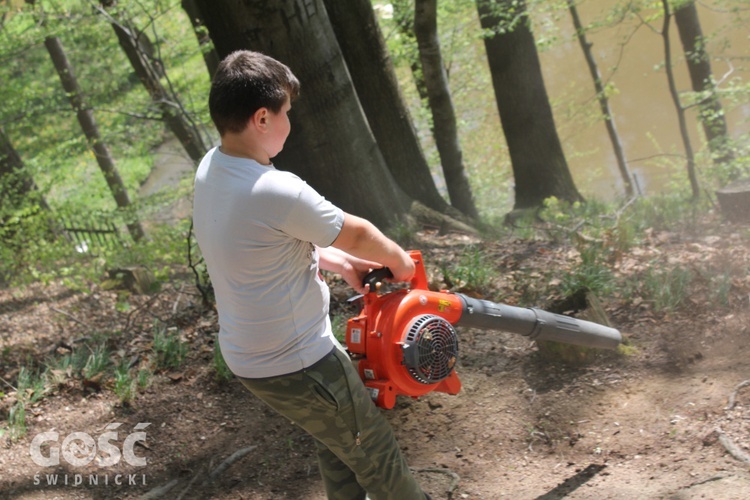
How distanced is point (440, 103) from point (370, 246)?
687 cm

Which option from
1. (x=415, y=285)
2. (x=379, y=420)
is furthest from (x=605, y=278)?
(x=379, y=420)

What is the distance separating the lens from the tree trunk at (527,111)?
970cm

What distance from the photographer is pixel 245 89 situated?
2199mm

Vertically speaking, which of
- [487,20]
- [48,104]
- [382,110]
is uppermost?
[48,104]

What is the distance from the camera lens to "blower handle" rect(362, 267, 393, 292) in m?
2.63

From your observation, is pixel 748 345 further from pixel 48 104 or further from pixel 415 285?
pixel 48 104

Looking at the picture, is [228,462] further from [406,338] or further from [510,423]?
[406,338]

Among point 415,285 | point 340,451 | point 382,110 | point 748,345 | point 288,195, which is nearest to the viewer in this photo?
point 288,195

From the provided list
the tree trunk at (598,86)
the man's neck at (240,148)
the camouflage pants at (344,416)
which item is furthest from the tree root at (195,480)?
the tree trunk at (598,86)

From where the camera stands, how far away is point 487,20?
9.89m

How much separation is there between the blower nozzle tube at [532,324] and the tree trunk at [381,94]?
420 centimetres

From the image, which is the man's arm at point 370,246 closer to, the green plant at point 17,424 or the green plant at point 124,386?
the green plant at point 124,386

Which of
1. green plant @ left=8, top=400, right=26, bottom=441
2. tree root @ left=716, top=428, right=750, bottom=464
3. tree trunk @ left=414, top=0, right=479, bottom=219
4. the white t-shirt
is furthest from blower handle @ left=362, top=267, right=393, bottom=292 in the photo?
tree trunk @ left=414, top=0, right=479, bottom=219

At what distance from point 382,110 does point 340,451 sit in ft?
19.4
